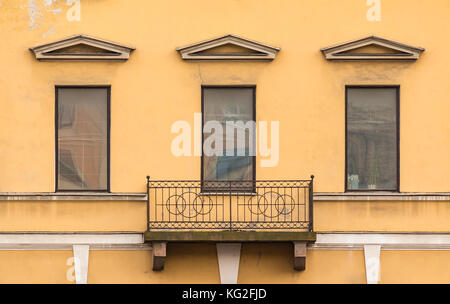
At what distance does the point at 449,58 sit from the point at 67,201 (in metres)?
7.53

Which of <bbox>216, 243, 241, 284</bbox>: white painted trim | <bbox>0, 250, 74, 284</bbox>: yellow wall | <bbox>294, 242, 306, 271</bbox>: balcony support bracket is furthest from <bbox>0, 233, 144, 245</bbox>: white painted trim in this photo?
<bbox>294, 242, 306, 271</bbox>: balcony support bracket

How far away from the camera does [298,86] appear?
19812 mm

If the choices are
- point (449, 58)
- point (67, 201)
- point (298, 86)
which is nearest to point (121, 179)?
point (67, 201)

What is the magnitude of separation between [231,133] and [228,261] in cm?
237

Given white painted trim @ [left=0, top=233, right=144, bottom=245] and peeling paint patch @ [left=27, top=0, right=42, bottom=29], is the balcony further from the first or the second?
peeling paint patch @ [left=27, top=0, right=42, bottom=29]

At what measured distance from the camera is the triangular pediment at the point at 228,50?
19656 mm

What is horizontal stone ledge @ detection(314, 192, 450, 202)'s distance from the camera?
772 inches

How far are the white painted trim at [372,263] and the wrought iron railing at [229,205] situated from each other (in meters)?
1.27

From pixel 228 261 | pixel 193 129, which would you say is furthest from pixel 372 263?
pixel 193 129

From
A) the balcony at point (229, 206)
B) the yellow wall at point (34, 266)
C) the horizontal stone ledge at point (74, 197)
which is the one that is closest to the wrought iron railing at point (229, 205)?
the balcony at point (229, 206)

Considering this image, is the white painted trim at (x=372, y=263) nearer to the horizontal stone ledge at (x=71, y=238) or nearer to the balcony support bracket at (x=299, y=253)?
the balcony support bracket at (x=299, y=253)

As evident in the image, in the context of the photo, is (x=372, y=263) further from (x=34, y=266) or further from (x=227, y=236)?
(x=34, y=266)

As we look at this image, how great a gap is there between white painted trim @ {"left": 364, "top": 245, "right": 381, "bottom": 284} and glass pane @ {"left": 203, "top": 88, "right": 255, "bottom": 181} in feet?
8.35

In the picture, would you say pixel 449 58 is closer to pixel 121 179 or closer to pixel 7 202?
pixel 121 179
